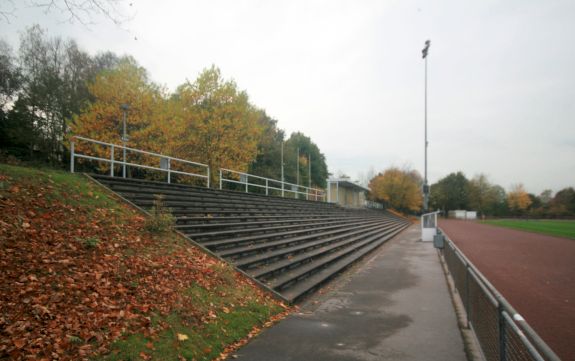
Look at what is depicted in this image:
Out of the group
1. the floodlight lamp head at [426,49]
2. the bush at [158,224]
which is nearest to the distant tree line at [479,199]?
the floodlight lamp head at [426,49]

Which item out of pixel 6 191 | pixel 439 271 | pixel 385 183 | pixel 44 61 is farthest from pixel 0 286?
pixel 385 183

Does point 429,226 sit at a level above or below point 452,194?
below

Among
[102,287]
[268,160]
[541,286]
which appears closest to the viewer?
[102,287]

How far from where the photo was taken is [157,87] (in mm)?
27219

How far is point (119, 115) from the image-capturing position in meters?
23.2

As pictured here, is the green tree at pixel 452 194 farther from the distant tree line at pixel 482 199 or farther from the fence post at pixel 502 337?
the fence post at pixel 502 337

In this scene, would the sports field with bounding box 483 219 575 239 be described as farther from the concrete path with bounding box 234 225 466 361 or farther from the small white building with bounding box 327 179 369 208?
the concrete path with bounding box 234 225 466 361

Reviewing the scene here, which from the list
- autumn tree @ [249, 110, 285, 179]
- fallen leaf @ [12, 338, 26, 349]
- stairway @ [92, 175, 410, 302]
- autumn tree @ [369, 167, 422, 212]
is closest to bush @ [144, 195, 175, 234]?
stairway @ [92, 175, 410, 302]

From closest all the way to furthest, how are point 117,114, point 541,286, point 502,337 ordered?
point 502,337
point 541,286
point 117,114

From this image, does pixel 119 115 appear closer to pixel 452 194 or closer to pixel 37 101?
pixel 37 101

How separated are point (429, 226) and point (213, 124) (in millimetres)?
15124

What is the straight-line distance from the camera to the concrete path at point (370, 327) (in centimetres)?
466

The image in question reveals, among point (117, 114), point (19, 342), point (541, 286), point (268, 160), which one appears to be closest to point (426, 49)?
point (541, 286)

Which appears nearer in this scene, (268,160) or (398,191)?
(268,160)
